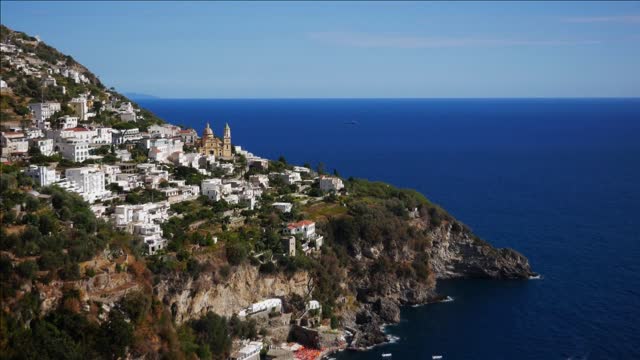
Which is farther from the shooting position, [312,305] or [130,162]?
[130,162]

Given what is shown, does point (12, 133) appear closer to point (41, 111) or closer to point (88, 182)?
point (41, 111)

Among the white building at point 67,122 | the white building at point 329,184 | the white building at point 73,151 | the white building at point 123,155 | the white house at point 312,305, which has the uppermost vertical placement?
the white building at point 67,122

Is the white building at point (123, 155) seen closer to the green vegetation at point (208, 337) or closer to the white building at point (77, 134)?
the white building at point (77, 134)

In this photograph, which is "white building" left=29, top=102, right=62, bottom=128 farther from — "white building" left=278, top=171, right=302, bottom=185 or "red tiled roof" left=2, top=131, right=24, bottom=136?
"white building" left=278, top=171, right=302, bottom=185

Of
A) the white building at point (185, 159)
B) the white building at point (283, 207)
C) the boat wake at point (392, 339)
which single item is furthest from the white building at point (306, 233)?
the white building at point (185, 159)

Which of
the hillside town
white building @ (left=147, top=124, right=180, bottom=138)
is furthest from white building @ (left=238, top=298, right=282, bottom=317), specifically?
white building @ (left=147, top=124, right=180, bottom=138)

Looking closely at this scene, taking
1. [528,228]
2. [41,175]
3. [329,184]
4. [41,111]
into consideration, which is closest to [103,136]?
[41,111]

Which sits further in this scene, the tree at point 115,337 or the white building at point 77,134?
the white building at point 77,134
